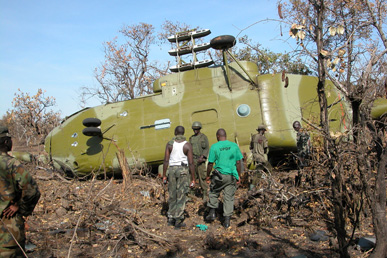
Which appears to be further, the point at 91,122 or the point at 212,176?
the point at 91,122

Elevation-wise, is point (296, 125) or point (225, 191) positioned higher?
point (296, 125)

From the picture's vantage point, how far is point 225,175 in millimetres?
5797

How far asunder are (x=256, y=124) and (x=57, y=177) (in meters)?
5.24

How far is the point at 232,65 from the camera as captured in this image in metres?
8.70

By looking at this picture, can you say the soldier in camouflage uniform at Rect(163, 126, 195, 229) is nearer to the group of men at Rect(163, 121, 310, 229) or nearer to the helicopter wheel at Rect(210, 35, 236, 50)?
the group of men at Rect(163, 121, 310, 229)

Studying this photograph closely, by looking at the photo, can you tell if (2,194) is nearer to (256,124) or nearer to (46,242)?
(46,242)

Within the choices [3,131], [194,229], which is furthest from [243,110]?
[3,131]

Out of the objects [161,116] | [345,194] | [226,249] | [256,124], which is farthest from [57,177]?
[345,194]

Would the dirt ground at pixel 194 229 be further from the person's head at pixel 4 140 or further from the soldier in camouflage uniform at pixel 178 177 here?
the person's head at pixel 4 140

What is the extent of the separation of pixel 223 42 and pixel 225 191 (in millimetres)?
3533

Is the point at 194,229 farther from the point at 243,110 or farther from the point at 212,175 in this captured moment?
the point at 243,110

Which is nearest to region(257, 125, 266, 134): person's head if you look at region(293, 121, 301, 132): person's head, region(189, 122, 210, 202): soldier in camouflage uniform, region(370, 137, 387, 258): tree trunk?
region(293, 121, 301, 132): person's head

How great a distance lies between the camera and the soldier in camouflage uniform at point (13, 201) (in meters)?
3.08

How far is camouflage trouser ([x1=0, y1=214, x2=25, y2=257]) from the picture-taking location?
305 centimetres
